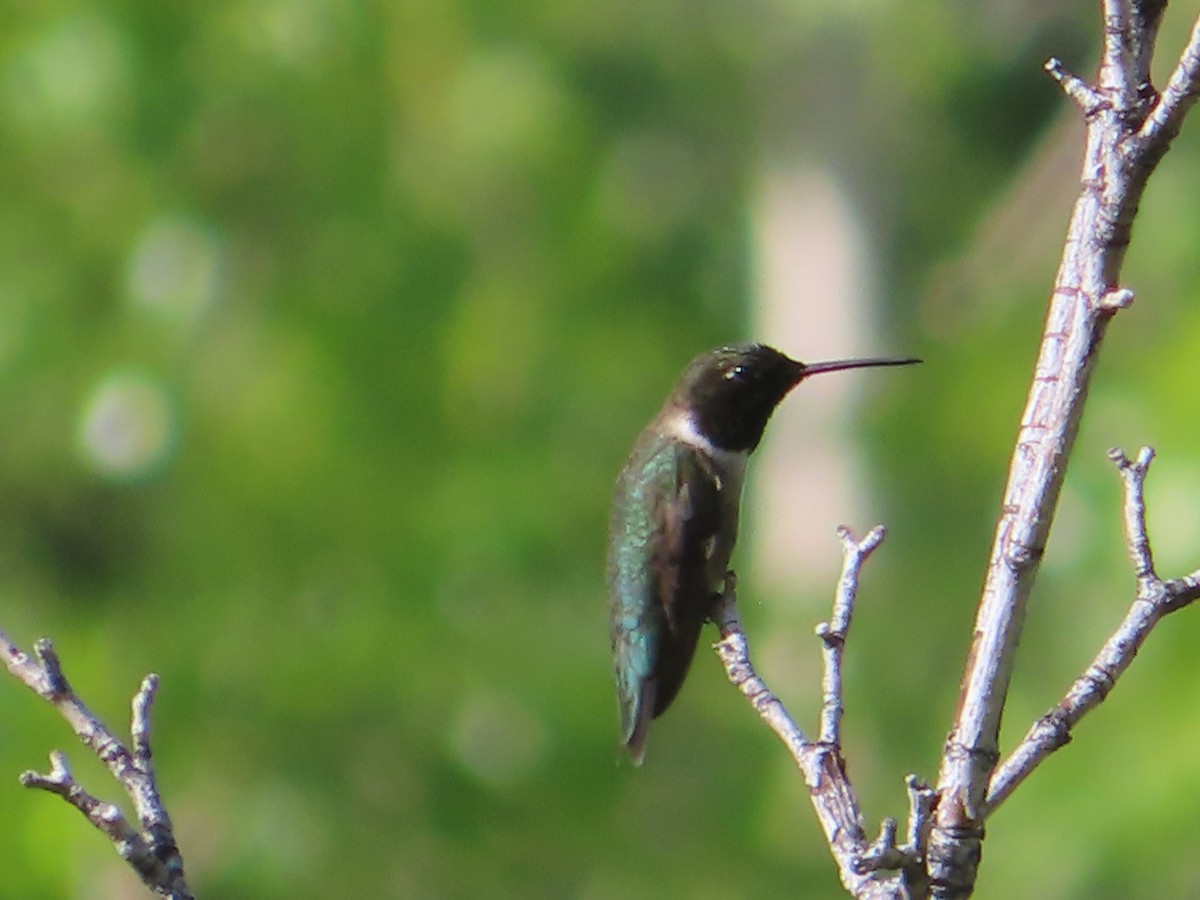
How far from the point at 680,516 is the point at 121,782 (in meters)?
2.73

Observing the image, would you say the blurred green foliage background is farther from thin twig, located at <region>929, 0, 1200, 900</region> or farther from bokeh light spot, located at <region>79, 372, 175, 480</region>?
thin twig, located at <region>929, 0, 1200, 900</region>

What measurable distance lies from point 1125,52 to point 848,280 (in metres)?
9.64

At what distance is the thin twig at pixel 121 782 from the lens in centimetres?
268

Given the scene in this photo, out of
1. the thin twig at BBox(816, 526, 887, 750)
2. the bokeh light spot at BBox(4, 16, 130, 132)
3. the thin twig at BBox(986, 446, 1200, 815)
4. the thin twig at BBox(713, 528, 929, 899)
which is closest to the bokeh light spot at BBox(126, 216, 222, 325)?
the bokeh light spot at BBox(4, 16, 130, 132)

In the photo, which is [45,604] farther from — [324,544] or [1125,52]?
[1125,52]

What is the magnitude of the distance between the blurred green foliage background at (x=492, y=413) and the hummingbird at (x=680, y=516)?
4.23ft

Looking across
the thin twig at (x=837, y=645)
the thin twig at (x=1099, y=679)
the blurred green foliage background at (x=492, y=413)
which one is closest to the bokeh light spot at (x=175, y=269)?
the blurred green foliage background at (x=492, y=413)

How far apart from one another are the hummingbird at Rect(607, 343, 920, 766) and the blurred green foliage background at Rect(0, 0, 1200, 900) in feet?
4.23

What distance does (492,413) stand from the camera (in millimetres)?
10930

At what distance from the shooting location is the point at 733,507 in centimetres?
548

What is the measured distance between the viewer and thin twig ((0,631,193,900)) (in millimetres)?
2684

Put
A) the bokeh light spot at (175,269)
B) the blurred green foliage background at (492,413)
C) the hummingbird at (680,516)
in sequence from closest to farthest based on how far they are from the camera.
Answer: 1. the hummingbird at (680,516)
2. the blurred green foliage background at (492,413)
3. the bokeh light spot at (175,269)

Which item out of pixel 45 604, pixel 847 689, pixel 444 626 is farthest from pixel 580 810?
pixel 45 604

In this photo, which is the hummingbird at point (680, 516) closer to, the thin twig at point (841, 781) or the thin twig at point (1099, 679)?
the thin twig at point (841, 781)
